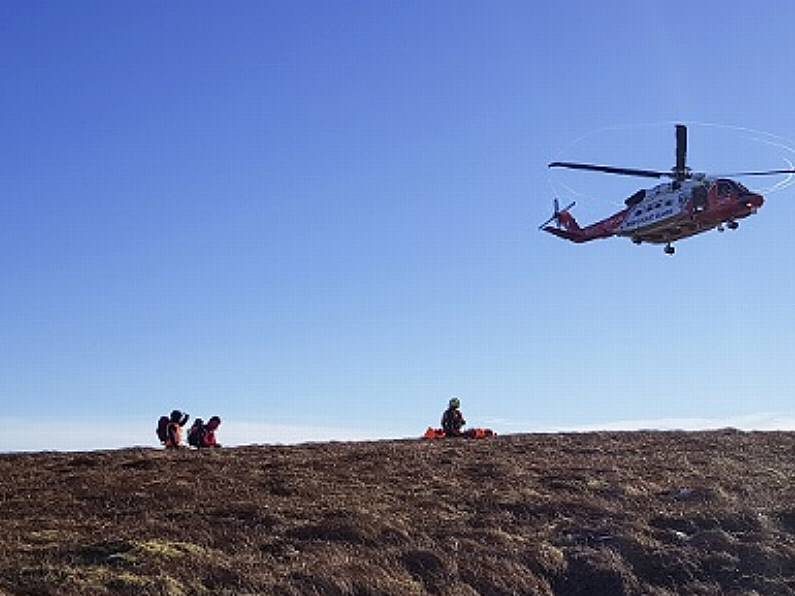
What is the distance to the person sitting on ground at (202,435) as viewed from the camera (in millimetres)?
29234

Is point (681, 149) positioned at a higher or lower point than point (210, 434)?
higher

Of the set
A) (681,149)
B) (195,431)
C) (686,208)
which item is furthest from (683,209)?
(195,431)

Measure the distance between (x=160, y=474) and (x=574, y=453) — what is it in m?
9.77

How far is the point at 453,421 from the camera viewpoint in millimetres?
31922

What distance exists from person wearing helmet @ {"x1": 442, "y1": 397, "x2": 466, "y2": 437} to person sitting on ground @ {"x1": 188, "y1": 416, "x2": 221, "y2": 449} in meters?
6.46

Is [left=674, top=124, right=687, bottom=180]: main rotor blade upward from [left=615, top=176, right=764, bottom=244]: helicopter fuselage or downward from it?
upward

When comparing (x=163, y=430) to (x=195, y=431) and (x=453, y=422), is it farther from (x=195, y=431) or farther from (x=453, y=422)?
(x=453, y=422)

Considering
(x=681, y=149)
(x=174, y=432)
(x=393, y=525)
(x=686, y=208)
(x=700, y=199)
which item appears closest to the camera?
(x=393, y=525)

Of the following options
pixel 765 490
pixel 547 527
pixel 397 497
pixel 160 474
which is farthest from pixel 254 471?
pixel 765 490

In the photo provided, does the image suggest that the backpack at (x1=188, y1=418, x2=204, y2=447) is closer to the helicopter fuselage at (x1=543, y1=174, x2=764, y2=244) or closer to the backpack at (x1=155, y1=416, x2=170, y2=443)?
the backpack at (x1=155, y1=416, x2=170, y2=443)

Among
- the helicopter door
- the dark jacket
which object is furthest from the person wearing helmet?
the helicopter door

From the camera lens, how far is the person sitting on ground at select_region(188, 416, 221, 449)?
29.2m

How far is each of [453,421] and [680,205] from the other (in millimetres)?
14867

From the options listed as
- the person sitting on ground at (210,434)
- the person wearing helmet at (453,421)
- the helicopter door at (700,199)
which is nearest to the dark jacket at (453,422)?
the person wearing helmet at (453,421)
